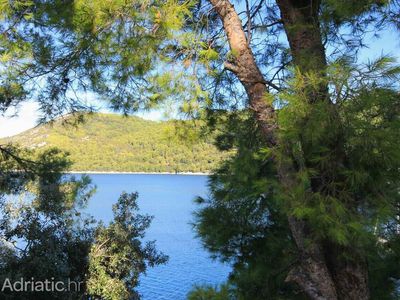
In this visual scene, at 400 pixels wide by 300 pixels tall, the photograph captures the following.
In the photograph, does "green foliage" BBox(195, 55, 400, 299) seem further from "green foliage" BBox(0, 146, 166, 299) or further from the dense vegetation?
"green foliage" BBox(0, 146, 166, 299)

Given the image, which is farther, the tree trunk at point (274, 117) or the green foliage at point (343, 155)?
the tree trunk at point (274, 117)

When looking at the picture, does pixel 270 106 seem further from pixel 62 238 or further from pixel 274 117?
pixel 62 238

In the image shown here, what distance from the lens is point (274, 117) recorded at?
2.03 m

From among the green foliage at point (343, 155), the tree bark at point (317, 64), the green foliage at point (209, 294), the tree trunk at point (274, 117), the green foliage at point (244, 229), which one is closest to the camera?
the green foliage at point (343, 155)

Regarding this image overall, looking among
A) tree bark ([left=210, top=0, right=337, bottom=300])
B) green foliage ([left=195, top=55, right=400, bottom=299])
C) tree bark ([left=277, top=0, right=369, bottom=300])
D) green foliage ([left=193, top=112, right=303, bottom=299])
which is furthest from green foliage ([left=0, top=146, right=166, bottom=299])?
green foliage ([left=195, top=55, right=400, bottom=299])

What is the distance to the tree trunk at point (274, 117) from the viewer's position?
2.06 m

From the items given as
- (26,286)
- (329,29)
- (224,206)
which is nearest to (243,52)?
(329,29)

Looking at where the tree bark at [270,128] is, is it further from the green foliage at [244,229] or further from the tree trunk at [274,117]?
the green foliage at [244,229]

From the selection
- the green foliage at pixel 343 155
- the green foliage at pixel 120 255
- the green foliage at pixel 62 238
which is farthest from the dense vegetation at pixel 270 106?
the green foliage at pixel 120 255

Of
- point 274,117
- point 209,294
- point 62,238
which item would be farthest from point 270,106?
point 62,238

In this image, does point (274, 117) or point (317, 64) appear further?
point (274, 117)

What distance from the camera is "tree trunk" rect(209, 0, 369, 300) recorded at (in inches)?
81.1

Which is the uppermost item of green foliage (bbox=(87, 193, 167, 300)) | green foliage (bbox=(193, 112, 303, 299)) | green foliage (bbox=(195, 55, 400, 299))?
green foliage (bbox=(195, 55, 400, 299))

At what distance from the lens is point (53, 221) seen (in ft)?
20.8
